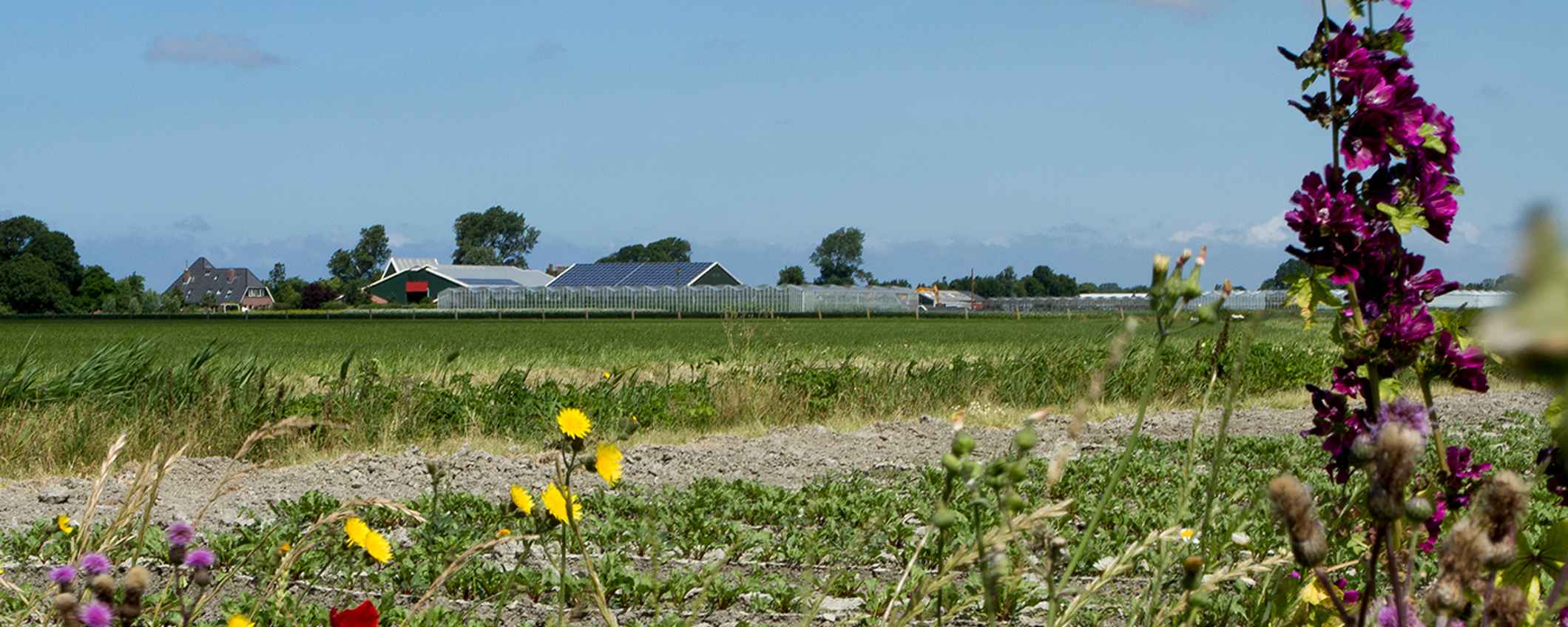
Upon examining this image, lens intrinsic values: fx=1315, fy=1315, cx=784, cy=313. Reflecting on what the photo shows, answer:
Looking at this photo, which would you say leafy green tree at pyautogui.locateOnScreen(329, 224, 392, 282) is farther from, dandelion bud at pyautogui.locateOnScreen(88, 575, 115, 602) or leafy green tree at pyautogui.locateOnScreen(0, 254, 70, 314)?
dandelion bud at pyautogui.locateOnScreen(88, 575, 115, 602)

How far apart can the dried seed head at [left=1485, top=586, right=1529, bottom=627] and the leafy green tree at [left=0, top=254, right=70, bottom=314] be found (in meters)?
104

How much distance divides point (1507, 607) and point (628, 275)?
104 meters

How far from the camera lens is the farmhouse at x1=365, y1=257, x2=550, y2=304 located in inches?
4449

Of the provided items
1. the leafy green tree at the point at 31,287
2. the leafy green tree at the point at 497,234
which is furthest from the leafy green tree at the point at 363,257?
the leafy green tree at the point at 31,287

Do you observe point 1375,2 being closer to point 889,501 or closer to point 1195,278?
point 1195,278

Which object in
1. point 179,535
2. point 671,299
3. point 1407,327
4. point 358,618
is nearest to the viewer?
point 179,535

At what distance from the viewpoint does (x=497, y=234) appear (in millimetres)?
159875

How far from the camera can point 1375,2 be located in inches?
82.7

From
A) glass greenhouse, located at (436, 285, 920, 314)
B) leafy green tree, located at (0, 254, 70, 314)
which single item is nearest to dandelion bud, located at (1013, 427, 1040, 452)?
glass greenhouse, located at (436, 285, 920, 314)

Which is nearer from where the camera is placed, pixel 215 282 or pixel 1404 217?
pixel 1404 217

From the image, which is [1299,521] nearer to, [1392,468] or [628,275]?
[1392,468]

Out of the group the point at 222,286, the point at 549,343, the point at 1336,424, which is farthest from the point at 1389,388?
the point at 222,286

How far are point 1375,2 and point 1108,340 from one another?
1312 centimetres

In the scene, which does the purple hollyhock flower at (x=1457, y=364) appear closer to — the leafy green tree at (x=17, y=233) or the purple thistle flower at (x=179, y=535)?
the purple thistle flower at (x=179, y=535)
